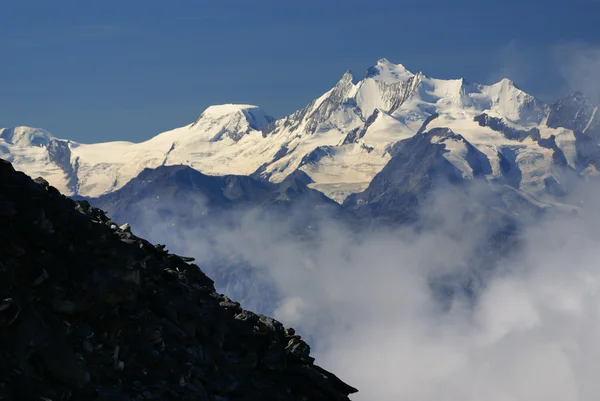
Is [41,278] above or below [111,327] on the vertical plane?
above

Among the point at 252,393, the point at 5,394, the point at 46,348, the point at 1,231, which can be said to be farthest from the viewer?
the point at 252,393

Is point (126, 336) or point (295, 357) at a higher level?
point (295, 357)

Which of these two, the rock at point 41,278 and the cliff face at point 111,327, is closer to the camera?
the cliff face at point 111,327

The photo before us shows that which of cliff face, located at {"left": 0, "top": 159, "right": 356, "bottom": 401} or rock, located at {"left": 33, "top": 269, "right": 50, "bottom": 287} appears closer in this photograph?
cliff face, located at {"left": 0, "top": 159, "right": 356, "bottom": 401}

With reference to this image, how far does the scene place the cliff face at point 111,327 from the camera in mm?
41094

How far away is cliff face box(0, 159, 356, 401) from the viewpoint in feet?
135

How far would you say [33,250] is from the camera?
150 feet

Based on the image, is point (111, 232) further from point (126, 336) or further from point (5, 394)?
point (5, 394)

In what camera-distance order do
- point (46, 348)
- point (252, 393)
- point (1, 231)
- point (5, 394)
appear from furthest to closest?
point (252, 393) < point (1, 231) < point (46, 348) < point (5, 394)

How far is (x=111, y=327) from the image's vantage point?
45.1 m

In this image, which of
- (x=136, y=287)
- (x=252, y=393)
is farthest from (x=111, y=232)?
(x=252, y=393)

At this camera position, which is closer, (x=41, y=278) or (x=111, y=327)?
(x=41, y=278)

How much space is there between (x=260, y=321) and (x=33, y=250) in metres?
13.4

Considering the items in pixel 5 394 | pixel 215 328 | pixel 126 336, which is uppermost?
pixel 215 328
